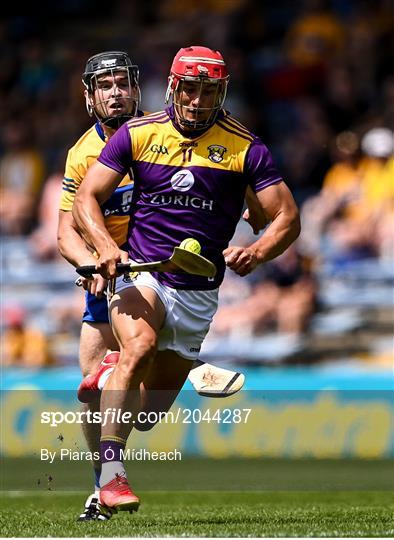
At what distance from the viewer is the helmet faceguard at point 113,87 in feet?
27.1

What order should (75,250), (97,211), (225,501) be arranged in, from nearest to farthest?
(97,211), (75,250), (225,501)

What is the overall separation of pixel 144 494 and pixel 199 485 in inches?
28.8

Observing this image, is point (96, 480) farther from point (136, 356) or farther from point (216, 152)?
point (216, 152)

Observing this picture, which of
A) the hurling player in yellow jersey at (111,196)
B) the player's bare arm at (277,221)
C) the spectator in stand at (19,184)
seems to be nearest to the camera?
the player's bare arm at (277,221)

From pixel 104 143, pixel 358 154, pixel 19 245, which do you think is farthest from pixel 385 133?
pixel 104 143

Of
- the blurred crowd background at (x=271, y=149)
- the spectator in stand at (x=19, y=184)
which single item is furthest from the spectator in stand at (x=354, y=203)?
the spectator in stand at (x=19, y=184)

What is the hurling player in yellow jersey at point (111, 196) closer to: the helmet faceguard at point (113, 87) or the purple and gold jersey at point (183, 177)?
the helmet faceguard at point (113, 87)

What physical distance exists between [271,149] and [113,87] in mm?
7808

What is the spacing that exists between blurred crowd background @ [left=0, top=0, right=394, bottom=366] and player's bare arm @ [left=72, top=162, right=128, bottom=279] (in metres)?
6.75

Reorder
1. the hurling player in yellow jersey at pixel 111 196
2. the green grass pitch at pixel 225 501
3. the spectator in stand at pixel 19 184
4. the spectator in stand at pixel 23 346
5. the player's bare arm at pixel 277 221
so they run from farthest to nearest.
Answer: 1. the spectator in stand at pixel 19 184
2. the spectator in stand at pixel 23 346
3. the hurling player in yellow jersey at pixel 111 196
4. the player's bare arm at pixel 277 221
5. the green grass pitch at pixel 225 501

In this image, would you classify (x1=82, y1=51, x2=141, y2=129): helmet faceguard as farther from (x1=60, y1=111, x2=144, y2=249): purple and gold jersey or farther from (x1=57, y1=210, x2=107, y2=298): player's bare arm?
(x1=57, y1=210, x2=107, y2=298): player's bare arm

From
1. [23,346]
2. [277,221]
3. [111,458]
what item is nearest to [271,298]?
[23,346]

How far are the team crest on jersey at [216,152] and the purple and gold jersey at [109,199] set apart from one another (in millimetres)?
798

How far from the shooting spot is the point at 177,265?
288 inches
